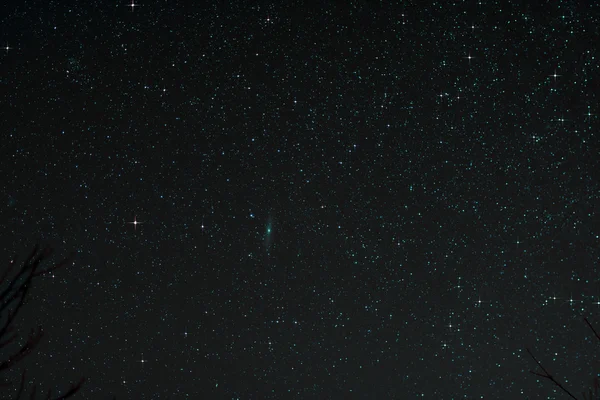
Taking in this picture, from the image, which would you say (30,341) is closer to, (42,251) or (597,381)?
(42,251)

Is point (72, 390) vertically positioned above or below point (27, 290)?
below

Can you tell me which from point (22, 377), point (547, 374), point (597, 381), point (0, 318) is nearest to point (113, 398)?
point (22, 377)

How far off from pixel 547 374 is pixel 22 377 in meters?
0.86

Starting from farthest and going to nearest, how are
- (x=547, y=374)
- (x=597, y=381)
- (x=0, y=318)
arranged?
(x=597, y=381) < (x=547, y=374) < (x=0, y=318)

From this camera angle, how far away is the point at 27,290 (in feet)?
2.39

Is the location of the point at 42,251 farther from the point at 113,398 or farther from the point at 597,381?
the point at 597,381

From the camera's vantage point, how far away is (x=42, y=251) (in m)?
0.74

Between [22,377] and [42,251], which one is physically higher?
[42,251]

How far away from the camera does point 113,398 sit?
98 centimetres

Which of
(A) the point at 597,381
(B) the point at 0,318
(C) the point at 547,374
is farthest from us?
(A) the point at 597,381

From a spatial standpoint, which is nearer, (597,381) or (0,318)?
(0,318)

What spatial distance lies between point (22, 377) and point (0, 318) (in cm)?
15

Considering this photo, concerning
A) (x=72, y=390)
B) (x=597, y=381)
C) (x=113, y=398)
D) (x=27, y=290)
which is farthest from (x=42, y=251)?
(x=597, y=381)

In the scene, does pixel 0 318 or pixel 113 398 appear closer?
pixel 0 318
